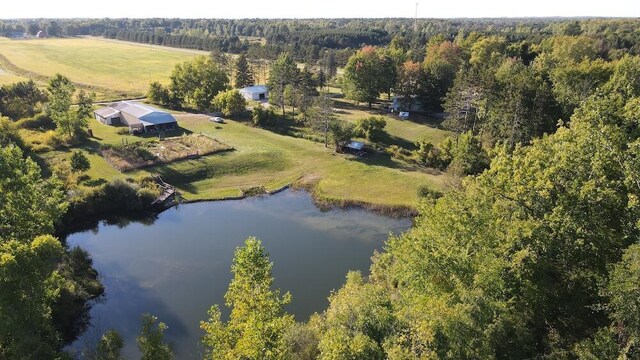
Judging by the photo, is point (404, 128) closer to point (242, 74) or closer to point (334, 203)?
point (334, 203)

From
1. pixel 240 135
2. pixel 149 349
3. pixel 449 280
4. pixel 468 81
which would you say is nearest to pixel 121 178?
pixel 240 135

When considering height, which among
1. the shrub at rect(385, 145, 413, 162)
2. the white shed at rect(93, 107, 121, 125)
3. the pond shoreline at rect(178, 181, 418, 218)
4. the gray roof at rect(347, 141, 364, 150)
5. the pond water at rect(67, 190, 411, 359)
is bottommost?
the pond water at rect(67, 190, 411, 359)

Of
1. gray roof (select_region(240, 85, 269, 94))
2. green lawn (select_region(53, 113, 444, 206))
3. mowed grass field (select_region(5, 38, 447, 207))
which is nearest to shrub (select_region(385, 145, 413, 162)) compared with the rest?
mowed grass field (select_region(5, 38, 447, 207))

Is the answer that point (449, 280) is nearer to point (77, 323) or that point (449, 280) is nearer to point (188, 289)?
point (188, 289)

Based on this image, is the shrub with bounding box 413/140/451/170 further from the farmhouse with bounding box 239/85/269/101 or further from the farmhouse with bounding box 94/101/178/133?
the farmhouse with bounding box 239/85/269/101

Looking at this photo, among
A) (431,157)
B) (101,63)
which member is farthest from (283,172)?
(101,63)

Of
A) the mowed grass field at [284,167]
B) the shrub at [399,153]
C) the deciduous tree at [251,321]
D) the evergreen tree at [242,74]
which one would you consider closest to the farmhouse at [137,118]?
the mowed grass field at [284,167]
